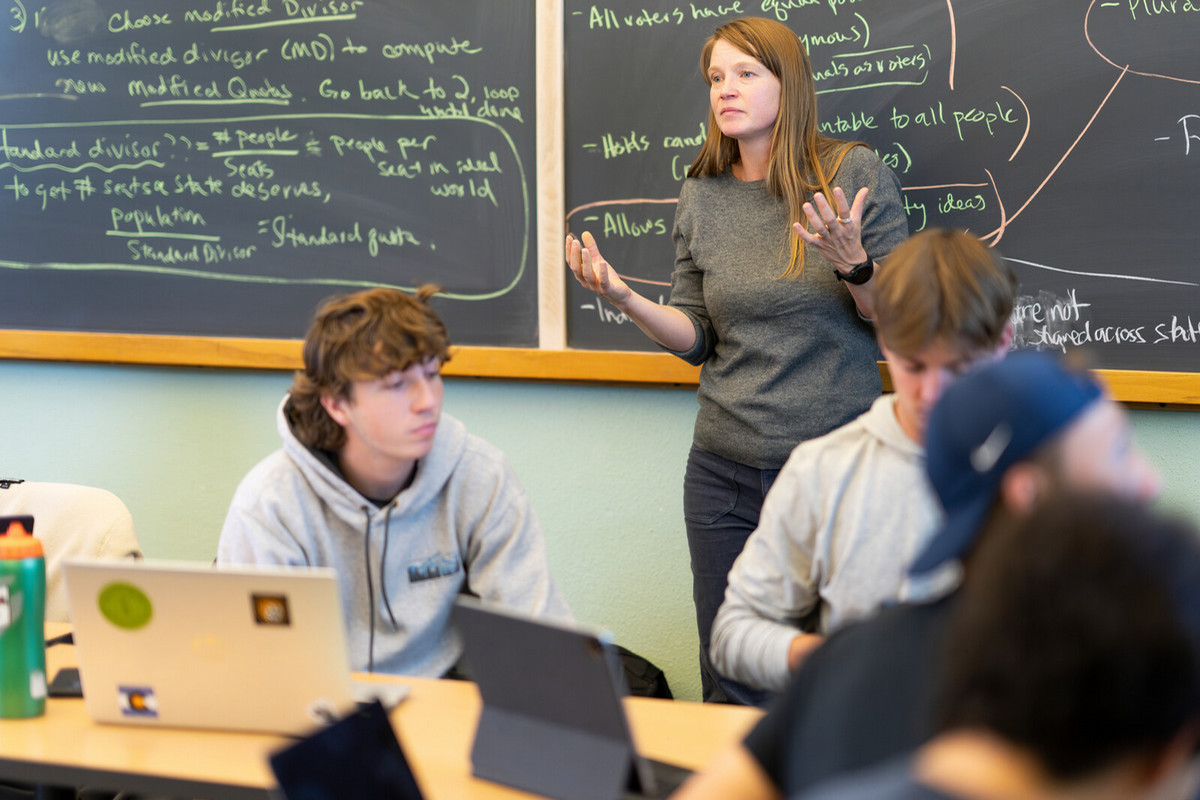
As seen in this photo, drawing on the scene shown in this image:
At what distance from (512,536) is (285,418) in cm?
40

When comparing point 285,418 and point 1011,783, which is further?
point 285,418

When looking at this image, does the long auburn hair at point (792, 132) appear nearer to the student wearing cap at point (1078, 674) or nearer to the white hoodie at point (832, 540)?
the white hoodie at point (832, 540)

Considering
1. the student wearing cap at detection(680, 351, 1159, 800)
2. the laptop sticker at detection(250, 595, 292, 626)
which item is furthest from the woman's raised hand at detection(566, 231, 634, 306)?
the student wearing cap at detection(680, 351, 1159, 800)

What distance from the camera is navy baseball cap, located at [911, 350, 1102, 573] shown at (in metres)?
0.85

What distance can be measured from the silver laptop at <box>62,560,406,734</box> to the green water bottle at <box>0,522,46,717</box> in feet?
0.29

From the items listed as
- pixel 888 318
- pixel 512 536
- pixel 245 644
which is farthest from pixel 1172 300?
pixel 245 644

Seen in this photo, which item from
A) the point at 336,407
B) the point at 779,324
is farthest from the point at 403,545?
the point at 779,324

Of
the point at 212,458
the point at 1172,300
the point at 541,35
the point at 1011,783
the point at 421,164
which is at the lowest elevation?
the point at 212,458

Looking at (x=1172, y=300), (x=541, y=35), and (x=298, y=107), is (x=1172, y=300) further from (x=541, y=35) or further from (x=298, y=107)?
(x=298, y=107)

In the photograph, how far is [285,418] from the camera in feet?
5.62

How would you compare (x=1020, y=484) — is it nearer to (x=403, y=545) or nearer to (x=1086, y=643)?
(x=1086, y=643)

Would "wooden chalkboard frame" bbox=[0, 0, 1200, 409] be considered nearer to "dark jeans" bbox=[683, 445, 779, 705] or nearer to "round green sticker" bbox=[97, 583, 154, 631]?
"dark jeans" bbox=[683, 445, 779, 705]

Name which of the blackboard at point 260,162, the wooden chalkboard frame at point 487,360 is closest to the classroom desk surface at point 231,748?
the wooden chalkboard frame at point 487,360

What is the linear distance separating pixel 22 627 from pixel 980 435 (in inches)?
46.6
